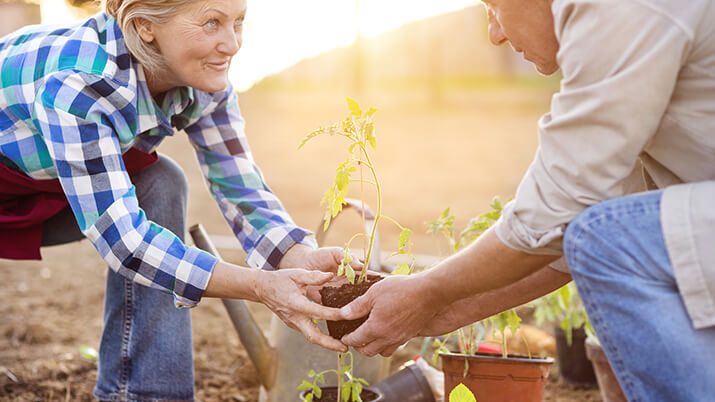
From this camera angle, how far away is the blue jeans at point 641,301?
148cm

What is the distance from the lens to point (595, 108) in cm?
148

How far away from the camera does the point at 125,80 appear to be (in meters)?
2.20

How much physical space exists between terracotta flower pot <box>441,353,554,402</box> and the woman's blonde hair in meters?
1.07

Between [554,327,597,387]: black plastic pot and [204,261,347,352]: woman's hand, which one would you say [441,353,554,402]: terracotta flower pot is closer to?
[204,261,347,352]: woman's hand

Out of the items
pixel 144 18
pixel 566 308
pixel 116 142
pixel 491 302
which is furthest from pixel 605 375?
pixel 144 18

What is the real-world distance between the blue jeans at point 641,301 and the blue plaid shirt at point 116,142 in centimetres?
94

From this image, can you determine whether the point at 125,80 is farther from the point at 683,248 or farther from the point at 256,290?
the point at 683,248

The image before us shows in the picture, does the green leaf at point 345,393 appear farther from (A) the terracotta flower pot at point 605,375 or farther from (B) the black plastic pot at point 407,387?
(A) the terracotta flower pot at point 605,375

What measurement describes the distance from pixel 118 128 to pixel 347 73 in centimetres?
1779

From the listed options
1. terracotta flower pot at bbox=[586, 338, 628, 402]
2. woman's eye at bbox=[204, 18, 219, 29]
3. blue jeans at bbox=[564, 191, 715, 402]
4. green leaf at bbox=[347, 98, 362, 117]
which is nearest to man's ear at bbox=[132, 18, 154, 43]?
woman's eye at bbox=[204, 18, 219, 29]

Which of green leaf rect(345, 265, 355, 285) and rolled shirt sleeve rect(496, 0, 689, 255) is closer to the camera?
rolled shirt sleeve rect(496, 0, 689, 255)

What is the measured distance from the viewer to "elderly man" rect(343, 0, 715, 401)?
1.46m

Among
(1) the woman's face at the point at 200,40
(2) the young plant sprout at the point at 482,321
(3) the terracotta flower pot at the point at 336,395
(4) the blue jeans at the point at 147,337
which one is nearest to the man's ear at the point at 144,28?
(1) the woman's face at the point at 200,40

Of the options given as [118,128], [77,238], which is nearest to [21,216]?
[77,238]
